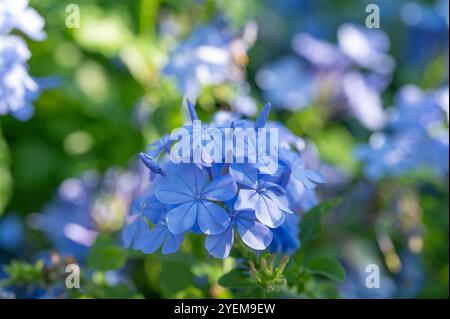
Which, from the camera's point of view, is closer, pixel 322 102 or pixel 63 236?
pixel 63 236

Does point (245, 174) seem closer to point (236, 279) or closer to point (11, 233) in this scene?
point (236, 279)

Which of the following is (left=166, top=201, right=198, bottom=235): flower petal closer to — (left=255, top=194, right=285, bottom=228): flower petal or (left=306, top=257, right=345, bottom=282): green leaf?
(left=255, top=194, right=285, bottom=228): flower petal

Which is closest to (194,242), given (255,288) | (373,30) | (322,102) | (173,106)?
(255,288)

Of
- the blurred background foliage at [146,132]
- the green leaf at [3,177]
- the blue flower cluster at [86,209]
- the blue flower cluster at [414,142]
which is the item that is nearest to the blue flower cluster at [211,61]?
the blurred background foliage at [146,132]

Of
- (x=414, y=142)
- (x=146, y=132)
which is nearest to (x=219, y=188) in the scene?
(x=146, y=132)

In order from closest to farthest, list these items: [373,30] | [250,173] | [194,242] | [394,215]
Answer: [250,173] → [194,242] → [394,215] → [373,30]

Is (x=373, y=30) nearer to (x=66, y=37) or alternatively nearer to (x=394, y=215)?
(x=394, y=215)
